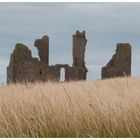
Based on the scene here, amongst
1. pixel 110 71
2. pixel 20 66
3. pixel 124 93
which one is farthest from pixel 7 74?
pixel 124 93

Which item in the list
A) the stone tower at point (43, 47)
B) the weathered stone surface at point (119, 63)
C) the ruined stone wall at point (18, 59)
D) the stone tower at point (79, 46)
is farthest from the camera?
the stone tower at point (79, 46)

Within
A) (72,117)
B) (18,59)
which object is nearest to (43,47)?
(18,59)

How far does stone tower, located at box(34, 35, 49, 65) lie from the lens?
33.5m

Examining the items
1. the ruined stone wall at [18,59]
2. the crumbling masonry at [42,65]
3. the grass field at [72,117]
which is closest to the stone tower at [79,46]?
the crumbling masonry at [42,65]

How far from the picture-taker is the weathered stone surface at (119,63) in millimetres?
33188

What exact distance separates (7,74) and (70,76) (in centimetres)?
432

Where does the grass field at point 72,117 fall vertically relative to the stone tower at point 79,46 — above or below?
below

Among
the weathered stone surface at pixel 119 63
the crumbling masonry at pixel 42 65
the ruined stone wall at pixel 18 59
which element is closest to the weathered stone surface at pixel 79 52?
the crumbling masonry at pixel 42 65

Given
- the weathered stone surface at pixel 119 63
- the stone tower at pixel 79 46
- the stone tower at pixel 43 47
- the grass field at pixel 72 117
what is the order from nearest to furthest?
the grass field at pixel 72 117 → the weathered stone surface at pixel 119 63 → the stone tower at pixel 43 47 → the stone tower at pixel 79 46

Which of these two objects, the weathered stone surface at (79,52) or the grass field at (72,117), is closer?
the grass field at (72,117)

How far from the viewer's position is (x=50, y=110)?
7.04m

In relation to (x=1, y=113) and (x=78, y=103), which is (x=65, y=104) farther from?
(x=1, y=113)

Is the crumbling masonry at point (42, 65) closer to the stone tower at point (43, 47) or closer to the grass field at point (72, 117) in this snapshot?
the stone tower at point (43, 47)

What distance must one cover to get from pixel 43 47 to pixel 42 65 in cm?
142
